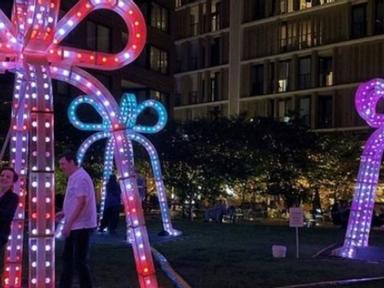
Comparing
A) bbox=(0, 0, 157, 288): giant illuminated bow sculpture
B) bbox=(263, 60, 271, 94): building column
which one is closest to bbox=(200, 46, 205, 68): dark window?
bbox=(263, 60, 271, 94): building column

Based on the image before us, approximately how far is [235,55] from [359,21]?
11.7m

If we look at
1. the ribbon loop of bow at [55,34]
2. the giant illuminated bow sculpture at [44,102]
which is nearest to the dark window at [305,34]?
the giant illuminated bow sculpture at [44,102]

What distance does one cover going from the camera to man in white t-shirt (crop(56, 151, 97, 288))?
385 inches

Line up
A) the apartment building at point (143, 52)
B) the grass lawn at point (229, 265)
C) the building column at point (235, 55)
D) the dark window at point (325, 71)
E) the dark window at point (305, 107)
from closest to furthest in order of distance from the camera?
1. the grass lawn at point (229, 265)
2. the apartment building at point (143, 52)
3. the dark window at point (325, 71)
4. the dark window at point (305, 107)
5. the building column at point (235, 55)

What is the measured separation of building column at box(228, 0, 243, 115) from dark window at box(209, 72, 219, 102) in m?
2.16

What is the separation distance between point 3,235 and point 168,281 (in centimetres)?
401

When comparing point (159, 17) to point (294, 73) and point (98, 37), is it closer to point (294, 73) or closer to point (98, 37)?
point (98, 37)

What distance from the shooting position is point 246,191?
43719 millimetres

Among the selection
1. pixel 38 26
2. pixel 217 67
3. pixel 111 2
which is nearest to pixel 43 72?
pixel 38 26

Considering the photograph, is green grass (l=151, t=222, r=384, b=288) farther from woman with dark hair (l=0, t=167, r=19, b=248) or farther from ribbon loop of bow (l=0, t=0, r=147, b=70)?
ribbon loop of bow (l=0, t=0, r=147, b=70)

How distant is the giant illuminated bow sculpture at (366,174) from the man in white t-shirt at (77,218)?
857cm

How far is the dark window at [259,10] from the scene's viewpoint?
6138cm

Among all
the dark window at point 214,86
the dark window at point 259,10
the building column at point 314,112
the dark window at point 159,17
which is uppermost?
the dark window at point 259,10

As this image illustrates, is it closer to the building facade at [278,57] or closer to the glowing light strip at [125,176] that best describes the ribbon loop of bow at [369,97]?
the glowing light strip at [125,176]
